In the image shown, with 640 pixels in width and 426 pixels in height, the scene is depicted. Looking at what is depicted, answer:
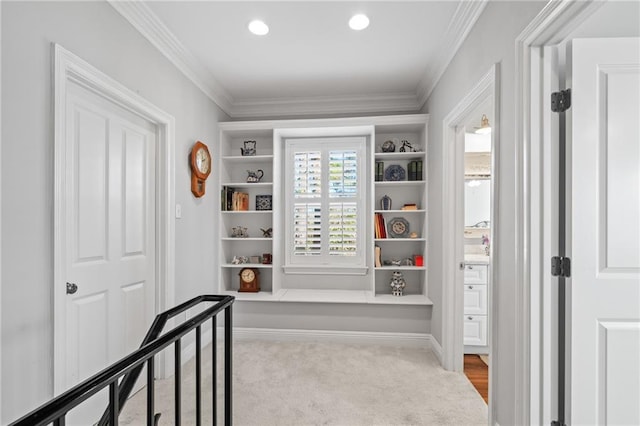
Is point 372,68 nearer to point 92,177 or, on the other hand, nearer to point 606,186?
point 606,186

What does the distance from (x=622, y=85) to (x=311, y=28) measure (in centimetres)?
186

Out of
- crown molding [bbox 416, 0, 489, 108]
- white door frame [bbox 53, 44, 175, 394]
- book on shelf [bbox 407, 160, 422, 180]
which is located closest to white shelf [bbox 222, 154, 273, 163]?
white door frame [bbox 53, 44, 175, 394]

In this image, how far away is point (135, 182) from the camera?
94.7 inches

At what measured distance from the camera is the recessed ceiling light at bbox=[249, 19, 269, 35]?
2344mm

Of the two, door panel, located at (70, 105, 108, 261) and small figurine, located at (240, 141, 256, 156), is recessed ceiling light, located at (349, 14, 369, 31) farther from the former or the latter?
small figurine, located at (240, 141, 256, 156)

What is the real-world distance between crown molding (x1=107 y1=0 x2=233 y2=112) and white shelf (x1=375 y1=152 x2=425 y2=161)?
5.97 feet

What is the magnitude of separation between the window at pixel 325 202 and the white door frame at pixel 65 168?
5.02 feet

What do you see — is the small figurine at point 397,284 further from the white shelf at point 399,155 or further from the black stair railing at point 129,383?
the black stair railing at point 129,383

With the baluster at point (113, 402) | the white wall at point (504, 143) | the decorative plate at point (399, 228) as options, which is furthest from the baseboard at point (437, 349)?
the baluster at point (113, 402)

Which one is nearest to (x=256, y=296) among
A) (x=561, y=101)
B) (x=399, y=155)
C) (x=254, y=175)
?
(x=254, y=175)

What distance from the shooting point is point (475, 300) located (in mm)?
3285

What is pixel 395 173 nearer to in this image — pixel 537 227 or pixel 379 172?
pixel 379 172

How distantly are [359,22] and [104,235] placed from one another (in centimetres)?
221

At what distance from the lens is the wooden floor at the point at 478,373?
A: 8.31 feet
